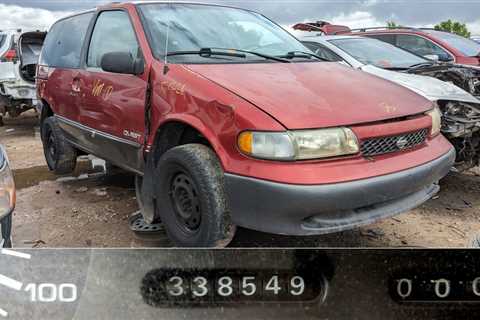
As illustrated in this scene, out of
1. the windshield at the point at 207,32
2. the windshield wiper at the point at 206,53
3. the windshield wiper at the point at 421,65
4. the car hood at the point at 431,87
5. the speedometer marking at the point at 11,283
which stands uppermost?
the windshield at the point at 207,32

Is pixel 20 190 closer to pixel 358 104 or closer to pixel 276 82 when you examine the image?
pixel 276 82

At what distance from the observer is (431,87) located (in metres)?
4.02

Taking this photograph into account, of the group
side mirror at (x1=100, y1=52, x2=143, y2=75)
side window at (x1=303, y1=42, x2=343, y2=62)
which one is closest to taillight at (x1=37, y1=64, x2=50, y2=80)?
side mirror at (x1=100, y1=52, x2=143, y2=75)

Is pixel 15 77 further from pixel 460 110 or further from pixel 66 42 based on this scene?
pixel 460 110

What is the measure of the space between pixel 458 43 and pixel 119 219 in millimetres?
5438

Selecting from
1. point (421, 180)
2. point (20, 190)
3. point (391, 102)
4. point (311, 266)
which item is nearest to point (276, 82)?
point (391, 102)

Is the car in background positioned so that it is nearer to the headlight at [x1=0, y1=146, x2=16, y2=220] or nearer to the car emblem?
the car emblem

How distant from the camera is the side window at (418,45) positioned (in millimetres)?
6340

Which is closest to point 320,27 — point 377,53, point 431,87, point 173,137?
point 377,53

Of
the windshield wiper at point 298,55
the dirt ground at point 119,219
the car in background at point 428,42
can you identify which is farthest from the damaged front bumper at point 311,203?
the car in background at point 428,42

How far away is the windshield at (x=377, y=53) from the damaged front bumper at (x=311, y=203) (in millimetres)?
2873

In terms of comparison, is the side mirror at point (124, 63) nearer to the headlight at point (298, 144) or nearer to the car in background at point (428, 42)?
the headlight at point (298, 144)

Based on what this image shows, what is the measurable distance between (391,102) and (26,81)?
22.3ft

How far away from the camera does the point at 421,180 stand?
8.29ft
